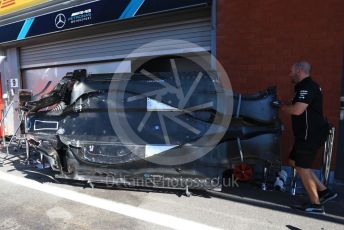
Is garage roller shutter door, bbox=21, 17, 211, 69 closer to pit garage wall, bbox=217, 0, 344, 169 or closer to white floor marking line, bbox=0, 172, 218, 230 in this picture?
pit garage wall, bbox=217, 0, 344, 169

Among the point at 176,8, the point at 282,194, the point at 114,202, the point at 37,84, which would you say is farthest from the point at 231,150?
the point at 37,84

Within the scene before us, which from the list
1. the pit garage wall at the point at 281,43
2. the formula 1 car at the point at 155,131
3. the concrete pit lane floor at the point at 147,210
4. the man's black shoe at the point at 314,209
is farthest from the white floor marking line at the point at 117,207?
the pit garage wall at the point at 281,43

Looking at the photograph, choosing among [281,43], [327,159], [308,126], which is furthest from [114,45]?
[327,159]

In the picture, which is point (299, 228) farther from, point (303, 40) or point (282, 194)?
point (303, 40)

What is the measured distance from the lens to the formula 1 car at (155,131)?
4207 mm

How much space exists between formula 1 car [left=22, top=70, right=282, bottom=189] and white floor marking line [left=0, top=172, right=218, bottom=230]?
0.92 feet

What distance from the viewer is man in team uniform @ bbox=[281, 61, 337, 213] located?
3.77 m

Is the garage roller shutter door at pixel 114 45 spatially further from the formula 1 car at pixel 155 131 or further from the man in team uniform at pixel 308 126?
the man in team uniform at pixel 308 126

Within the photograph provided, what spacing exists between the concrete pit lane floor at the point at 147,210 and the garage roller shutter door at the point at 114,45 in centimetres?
319

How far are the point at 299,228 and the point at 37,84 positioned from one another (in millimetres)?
9131

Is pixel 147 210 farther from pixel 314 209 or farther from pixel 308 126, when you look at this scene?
pixel 308 126

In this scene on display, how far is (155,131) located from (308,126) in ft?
6.57

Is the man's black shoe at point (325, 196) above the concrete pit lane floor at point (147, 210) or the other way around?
above

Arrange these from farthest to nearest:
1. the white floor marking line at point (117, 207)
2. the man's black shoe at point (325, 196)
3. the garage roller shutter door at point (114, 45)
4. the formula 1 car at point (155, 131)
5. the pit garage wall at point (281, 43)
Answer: the garage roller shutter door at point (114, 45), the pit garage wall at point (281, 43), the formula 1 car at point (155, 131), the man's black shoe at point (325, 196), the white floor marking line at point (117, 207)
